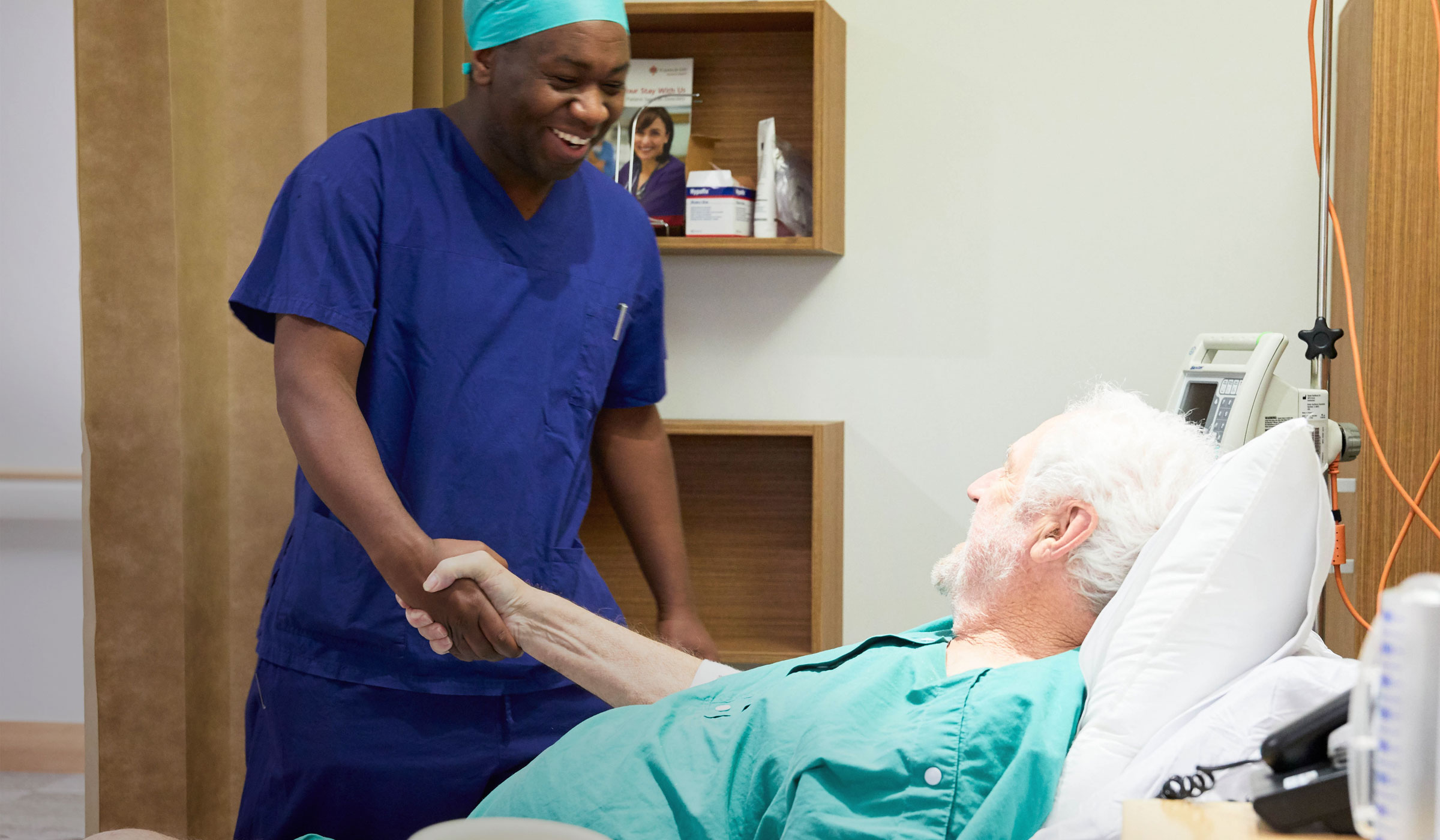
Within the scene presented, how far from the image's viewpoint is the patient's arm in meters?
1.36

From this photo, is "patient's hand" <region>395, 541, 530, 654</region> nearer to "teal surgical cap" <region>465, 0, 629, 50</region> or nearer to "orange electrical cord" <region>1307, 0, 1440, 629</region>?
"teal surgical cap" <region>465, 0, 629, 50</region>

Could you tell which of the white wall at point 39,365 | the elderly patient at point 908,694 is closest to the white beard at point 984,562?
the elderly patient at point 908,694

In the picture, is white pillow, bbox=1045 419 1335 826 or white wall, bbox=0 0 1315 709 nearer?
white pillow, bbox=1045 419 1335 826

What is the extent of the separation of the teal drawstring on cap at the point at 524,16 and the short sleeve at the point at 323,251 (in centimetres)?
23

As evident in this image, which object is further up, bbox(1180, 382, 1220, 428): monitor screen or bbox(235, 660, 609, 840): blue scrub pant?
bbox(1180, 382, 1220, 428): monitor screen

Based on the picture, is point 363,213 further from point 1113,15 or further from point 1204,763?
point 1113,15

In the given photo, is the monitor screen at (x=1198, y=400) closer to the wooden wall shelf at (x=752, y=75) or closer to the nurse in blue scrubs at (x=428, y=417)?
the wooden wall shelf at (x=752, y=75)

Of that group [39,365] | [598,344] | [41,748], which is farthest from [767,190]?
[41,748]

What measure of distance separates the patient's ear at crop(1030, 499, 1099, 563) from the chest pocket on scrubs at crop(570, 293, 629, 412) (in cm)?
63

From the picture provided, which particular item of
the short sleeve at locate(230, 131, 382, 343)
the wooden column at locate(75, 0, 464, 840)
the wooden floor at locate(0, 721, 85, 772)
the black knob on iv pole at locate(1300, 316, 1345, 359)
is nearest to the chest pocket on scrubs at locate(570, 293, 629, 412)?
the short sleeve at locate(230, 131, 382, 343)

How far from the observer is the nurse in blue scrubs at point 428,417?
1.38 metres

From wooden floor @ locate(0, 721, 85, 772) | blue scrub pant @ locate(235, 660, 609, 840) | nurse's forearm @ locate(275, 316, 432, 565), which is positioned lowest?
wooden floor @ locate(0, 721, 85, 772)

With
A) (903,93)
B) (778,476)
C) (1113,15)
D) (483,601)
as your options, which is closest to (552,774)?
(483,601)

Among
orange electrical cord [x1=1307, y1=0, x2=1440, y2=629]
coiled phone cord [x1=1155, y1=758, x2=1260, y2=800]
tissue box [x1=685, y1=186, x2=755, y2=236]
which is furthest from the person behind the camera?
tissue box [x1=685, y1=186, x2=755, y2=236]
